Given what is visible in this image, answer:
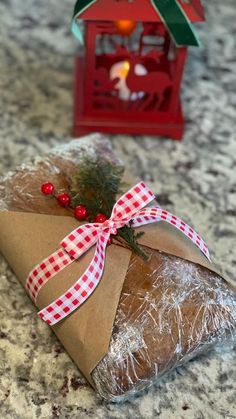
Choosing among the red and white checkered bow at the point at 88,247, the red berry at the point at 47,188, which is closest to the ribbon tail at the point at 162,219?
the red and white checkered bow at the point at 88,247

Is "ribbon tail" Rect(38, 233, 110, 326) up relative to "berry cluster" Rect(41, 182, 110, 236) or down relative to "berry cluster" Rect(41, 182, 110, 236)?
down

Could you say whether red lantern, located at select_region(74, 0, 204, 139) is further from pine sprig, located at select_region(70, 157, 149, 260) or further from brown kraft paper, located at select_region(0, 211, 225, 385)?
brown kraft paper, located at select_region(0, 211, 225, 385)

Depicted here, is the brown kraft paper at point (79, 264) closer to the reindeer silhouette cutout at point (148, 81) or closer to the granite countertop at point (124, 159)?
the granite countertop at point (124, 159)

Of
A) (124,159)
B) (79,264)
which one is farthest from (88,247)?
(124,159)

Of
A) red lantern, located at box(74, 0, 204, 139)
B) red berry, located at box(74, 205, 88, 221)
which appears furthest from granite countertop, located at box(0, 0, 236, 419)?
red berry, located at box(74, 205, 88, 221)

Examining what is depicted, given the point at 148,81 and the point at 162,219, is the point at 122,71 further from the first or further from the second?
the point at 162,219

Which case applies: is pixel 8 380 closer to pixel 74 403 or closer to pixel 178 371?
pixel 74 403
